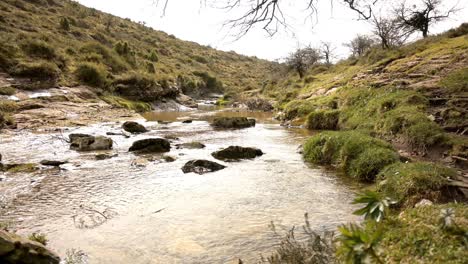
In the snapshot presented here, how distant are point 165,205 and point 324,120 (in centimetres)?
1386

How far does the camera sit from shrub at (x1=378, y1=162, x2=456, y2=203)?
6.48 meters

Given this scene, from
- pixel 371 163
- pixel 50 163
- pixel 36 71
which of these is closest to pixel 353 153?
pixel 371 163

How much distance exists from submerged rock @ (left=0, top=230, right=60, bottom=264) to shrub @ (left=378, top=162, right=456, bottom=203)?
5746 millimetres

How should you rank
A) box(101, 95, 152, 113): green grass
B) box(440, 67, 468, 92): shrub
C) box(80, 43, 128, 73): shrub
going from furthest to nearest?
box(80, 43, 128, 73): shrub
box(101, 95, 152, 113): green grass
box(440, 67, 468, 92): shrub

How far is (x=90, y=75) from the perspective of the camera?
99.3 ft

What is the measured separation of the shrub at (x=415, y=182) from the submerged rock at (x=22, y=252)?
5.75m

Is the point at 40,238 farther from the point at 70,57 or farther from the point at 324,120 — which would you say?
the point at 70,57

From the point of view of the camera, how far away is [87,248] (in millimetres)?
5246

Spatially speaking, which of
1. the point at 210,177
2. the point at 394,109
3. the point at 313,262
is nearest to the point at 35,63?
the point at 210,177

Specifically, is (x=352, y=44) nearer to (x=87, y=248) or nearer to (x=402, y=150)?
(x=402, y=150)

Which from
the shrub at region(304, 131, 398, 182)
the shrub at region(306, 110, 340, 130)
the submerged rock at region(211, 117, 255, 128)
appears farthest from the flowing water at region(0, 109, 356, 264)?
the submerged rock at region(211, 117, 255, 128)

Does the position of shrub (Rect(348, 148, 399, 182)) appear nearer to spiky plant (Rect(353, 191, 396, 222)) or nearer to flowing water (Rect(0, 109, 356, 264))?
flowing water (Rect(0, 109, 356, 264))

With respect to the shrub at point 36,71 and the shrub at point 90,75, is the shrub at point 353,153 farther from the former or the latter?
the shrub at point 90,75

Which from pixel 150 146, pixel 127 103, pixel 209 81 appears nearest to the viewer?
pixel 150 146
